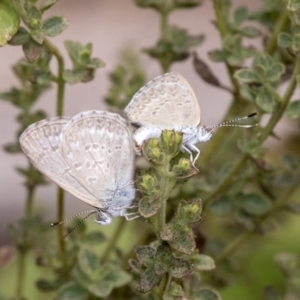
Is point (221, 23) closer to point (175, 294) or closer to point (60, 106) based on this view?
point (60, 106)

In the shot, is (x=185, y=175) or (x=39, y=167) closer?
(x=185, y=175)

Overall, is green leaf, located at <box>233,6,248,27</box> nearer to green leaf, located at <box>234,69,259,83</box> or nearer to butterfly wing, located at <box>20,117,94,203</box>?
green leaf, located at <box>234,69,259,83</box>

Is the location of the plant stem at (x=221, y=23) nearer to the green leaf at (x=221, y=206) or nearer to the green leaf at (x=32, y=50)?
the green leaf at (x=221, y=206)

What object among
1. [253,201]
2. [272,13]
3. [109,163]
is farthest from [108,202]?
[272,13]

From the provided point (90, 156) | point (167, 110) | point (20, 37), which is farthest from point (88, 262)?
point (20, 37)

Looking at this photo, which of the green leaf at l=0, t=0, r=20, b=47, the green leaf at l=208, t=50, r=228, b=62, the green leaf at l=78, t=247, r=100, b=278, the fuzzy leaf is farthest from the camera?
the green leaf at l=208, t=50, r=228, b=62

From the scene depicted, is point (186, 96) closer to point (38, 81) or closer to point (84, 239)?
point (38, 81)

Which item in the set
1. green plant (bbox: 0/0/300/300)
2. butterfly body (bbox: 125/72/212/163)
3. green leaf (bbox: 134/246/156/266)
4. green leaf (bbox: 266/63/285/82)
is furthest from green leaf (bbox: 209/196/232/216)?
green leaf (bbox: 134/246/156/266)

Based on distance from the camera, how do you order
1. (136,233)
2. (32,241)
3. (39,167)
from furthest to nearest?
(136,233) < (32,241) < (39,167)

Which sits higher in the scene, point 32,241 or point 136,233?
point 32,241
